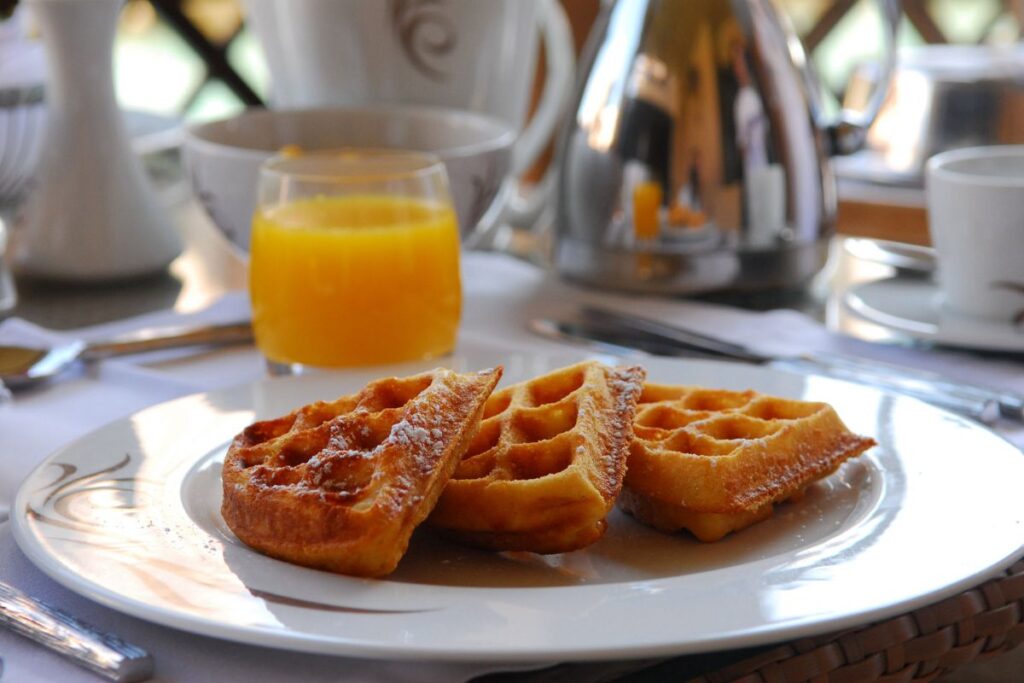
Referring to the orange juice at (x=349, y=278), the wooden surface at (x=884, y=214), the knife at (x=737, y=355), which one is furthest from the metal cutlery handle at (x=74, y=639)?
the wooden surface at (x=884, y=214)

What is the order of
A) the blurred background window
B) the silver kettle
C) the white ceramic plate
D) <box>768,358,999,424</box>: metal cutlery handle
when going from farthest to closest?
the blurred background window
the silver kettle
<box>768,358,999,424</box>: metal cutlery handle
the white ceramic plate

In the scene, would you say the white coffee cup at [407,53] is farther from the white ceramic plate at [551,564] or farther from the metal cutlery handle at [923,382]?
the white ceramic plate at [551,564]

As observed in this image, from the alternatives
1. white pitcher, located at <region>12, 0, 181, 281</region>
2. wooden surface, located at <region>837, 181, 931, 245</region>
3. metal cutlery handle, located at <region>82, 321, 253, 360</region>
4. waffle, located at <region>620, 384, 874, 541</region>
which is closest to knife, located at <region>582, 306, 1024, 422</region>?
waffle, located at <region>620, 384, 874, 541</region>

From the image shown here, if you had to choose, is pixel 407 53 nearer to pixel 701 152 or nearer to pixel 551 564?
pixel 701 152

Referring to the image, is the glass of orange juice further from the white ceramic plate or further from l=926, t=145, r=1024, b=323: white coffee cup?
l=926, t=145, r=1024, b=323: white coffee cup

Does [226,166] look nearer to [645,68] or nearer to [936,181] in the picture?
[645,68]

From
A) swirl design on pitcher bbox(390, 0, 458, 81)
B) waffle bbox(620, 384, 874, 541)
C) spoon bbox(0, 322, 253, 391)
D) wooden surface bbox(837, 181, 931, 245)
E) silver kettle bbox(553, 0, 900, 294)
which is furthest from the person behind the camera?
wooden surface bbox(837, 181, 931, 245)
